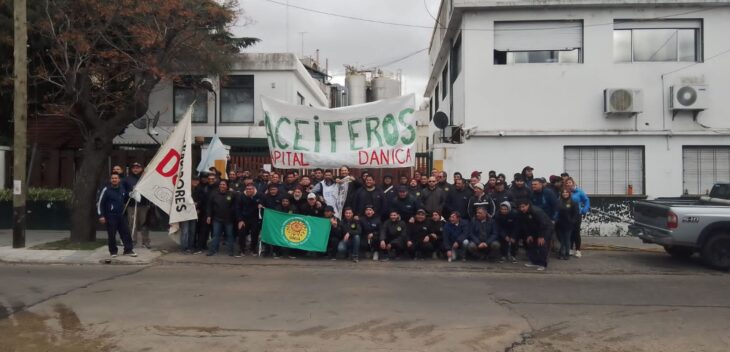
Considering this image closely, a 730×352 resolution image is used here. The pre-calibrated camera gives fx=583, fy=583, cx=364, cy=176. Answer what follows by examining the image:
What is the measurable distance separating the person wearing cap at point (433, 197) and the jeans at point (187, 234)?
4812 millimetres

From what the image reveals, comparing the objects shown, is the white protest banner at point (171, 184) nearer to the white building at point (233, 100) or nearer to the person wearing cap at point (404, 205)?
the person wearing cap at point (404, 205)

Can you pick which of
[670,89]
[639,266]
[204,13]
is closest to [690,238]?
[639,266]

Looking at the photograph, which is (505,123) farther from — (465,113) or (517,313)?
(517,313)

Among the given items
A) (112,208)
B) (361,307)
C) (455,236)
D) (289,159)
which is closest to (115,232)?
(112,208)

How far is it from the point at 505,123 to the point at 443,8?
233 inches

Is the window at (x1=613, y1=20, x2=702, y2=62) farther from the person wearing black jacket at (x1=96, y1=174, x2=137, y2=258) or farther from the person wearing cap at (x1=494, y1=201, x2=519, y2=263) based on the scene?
the person wearing black jacket at (x1=96, y1=174, x2=137, y2=258)

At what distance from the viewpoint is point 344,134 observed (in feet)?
40.2

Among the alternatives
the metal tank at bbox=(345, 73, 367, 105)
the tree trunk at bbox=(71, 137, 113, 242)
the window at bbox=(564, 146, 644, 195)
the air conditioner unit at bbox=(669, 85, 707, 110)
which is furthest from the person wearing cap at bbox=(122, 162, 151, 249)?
the metal tank at bbox=(345, 73, 367, 105)

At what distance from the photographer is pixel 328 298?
789 cm

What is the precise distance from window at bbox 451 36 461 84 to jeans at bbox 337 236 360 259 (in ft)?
24.6

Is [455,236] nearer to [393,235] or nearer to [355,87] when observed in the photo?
[393,235]

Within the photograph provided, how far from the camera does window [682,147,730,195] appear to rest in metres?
15.2

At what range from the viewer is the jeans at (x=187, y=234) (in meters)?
12.1

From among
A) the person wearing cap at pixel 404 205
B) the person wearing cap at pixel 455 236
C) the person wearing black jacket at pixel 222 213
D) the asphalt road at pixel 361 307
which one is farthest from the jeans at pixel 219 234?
the person wearing cap at pixel 455 236
